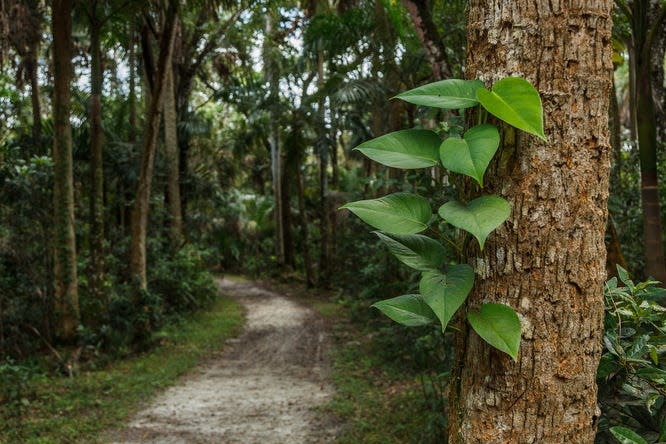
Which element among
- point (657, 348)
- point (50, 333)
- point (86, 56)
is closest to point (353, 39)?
point (50, 333)

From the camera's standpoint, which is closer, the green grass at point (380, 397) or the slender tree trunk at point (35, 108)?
the green grass at point (380, 397)

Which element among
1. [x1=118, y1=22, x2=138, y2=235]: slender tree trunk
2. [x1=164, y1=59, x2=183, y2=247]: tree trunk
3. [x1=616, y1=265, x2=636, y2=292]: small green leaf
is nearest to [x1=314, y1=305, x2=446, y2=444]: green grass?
[x1=616, y1=265, x2=636, y2=292]: small green leaf

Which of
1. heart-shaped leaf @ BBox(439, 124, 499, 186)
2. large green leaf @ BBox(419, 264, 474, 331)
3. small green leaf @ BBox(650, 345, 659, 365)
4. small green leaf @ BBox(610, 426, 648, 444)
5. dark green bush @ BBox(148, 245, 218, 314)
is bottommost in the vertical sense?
dark green bush @ BBox(148, 245, 218, 314)

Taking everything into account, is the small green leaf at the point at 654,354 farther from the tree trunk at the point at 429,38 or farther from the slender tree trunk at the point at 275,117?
the slender tree trunk at the point at 275,117

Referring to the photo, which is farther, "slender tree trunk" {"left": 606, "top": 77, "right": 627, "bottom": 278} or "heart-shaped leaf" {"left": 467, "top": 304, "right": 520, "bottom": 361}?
"slender tree trunk" {"left": 606, "top": 77, "right": 627, "bottom": 278}

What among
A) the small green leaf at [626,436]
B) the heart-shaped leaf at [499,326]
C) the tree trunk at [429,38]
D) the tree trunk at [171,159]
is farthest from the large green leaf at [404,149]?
the tree trunk at [171,159]

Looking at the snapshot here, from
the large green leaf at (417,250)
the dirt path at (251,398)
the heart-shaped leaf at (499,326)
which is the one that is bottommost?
the dirt path at (251,398)

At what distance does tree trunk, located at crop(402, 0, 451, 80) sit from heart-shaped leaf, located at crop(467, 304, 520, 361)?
4.79 metres

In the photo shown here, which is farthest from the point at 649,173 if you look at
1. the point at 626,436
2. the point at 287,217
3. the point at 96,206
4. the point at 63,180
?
the point at 287,217

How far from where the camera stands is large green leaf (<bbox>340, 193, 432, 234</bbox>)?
4.73ft

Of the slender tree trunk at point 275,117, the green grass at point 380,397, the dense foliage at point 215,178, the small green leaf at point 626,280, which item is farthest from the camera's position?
the slender tree trunk at point 275,117

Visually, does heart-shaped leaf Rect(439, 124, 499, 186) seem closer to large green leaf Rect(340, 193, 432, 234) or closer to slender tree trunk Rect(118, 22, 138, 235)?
→ large green leaf Rect(340, 193, 432, 234)

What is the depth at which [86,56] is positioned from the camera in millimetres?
18062

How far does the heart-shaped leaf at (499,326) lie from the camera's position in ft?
4.41
